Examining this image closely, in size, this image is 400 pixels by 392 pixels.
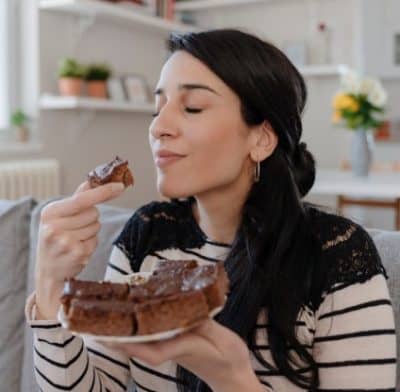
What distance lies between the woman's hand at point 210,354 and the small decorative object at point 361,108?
2627 mm

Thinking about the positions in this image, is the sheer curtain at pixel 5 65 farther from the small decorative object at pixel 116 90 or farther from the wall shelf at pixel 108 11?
the small decorative object at pixel 116 90

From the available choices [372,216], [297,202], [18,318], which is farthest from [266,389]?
[372,216]

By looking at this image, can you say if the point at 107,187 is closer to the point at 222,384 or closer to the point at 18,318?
the point at 222,384

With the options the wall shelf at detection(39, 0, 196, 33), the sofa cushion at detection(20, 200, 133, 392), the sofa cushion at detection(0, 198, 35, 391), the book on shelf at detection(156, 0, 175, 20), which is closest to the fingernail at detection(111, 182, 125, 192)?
the sofa cushion at detection(20, 200, 133, 392)

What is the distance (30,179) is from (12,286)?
172 centimetres

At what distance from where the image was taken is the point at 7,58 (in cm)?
333

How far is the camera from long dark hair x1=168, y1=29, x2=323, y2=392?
1.04 metres

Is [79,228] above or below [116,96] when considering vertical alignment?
below

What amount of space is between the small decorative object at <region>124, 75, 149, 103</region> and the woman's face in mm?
2800

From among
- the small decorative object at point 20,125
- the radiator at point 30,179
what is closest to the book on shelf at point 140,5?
the small decorative object at point 20,125

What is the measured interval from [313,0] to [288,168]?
3414 mm

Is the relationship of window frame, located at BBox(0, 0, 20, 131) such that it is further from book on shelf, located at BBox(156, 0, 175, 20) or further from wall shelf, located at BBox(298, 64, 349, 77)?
wall shelf, located at BBox(298, 64, 349, 77)

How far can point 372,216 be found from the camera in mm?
4285

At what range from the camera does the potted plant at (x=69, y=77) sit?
132 inches
